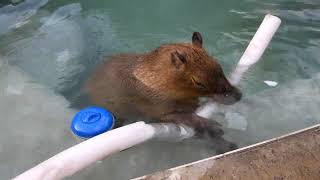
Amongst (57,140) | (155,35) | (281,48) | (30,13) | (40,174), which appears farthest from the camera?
(30,13)

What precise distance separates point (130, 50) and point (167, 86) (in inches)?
56.3

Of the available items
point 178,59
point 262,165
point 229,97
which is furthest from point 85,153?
point 229,97

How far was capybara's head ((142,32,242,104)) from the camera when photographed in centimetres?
323

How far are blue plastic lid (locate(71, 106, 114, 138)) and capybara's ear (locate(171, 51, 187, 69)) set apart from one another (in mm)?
666

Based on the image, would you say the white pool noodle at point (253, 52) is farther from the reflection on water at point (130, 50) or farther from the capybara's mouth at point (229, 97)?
the reflection on water at point (130, 50)

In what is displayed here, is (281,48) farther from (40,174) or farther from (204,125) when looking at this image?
(40,174)

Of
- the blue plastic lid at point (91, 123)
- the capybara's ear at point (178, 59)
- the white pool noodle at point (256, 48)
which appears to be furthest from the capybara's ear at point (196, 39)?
the blue plastic lid at point (91, 123)

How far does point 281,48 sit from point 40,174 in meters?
3.11

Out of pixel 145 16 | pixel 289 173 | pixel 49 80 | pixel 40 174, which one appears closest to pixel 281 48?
pixel 145 16

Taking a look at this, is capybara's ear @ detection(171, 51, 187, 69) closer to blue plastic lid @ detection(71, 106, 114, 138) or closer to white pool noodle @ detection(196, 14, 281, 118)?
white pool noodle @ detection(196, 14, 281, 118)

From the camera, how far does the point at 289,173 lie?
2.27m

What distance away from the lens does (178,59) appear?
3234 millimetres

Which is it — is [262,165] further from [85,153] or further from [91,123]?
[91,123]

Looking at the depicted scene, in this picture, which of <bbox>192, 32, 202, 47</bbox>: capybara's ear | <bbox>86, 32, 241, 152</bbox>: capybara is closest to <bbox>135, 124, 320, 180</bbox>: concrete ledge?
<bbox>86, 32, 241, 152</bbox>: capybara
